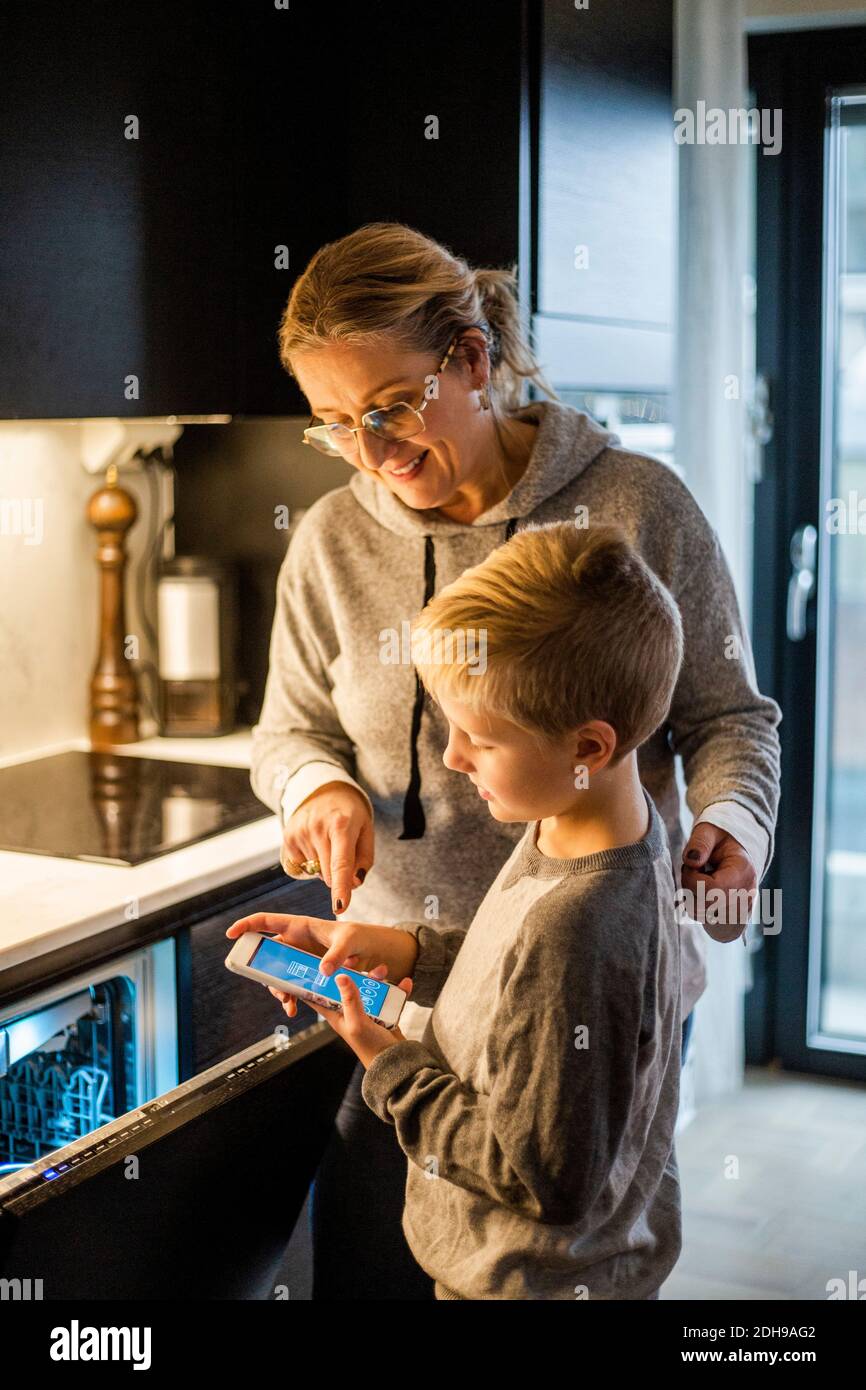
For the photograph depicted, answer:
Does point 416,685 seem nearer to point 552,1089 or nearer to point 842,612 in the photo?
point 552,1089

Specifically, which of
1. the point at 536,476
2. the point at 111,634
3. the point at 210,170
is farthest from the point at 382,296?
the point at 111,634

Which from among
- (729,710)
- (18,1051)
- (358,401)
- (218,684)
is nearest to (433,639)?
(358,401)

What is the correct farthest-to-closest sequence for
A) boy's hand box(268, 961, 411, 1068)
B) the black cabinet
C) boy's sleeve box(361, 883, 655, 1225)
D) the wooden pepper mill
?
the wooden pepper mill < the black cabinet < boy's hand box(268, 961, 411, 1068) < boy's sleeve box(361, 883, 655, 1225)

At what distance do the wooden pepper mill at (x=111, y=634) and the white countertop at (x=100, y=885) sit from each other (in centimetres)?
54

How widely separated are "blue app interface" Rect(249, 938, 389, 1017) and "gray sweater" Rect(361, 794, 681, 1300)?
0.17 ft

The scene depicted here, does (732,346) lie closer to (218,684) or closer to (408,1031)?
(218,684)

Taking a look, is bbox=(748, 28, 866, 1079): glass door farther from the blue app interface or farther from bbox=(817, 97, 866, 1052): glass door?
the blue app interface

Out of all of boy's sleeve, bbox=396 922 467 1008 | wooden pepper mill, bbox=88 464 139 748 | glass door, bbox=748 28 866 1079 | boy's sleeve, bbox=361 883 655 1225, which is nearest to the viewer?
boy's sleeve, bbox=361 883 655 1225

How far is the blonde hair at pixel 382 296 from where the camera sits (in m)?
1.36

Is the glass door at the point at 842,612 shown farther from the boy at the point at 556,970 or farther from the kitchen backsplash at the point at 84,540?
the boy at the point at 556,970

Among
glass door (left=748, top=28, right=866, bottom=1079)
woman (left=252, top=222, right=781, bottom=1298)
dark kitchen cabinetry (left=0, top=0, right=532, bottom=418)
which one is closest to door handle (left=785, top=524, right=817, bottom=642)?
glass door (left=748, top=28, right=866, bottom=1079)

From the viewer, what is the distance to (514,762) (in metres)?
1.10

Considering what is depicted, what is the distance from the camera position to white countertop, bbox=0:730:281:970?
154cm
